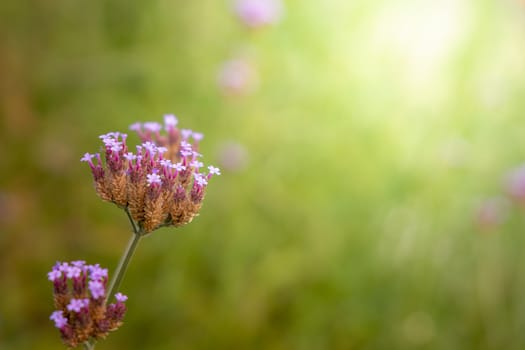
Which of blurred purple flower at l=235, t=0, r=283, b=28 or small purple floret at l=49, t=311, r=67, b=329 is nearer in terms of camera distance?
small purple floret at l=49, t=311, r=67, b=329

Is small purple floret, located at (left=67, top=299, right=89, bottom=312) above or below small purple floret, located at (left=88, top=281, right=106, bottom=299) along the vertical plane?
below

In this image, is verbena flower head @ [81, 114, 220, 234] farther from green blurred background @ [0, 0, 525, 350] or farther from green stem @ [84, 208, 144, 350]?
green blurred background @ [0, 0, 525, 350]

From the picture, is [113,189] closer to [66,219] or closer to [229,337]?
[229,337]

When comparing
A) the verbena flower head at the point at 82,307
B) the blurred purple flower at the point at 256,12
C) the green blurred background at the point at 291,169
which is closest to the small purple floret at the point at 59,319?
the verbena flower head at the point at 82,307

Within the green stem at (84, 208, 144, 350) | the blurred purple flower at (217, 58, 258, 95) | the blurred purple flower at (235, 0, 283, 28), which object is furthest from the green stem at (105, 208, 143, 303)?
the blurred purple flower at (235, 0, 283, 28)

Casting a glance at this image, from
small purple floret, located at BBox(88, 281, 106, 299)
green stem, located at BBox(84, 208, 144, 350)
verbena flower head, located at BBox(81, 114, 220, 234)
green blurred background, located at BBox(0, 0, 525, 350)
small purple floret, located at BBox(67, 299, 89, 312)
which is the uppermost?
green blurred background, located at BBox(0, 0, 525, 350)
